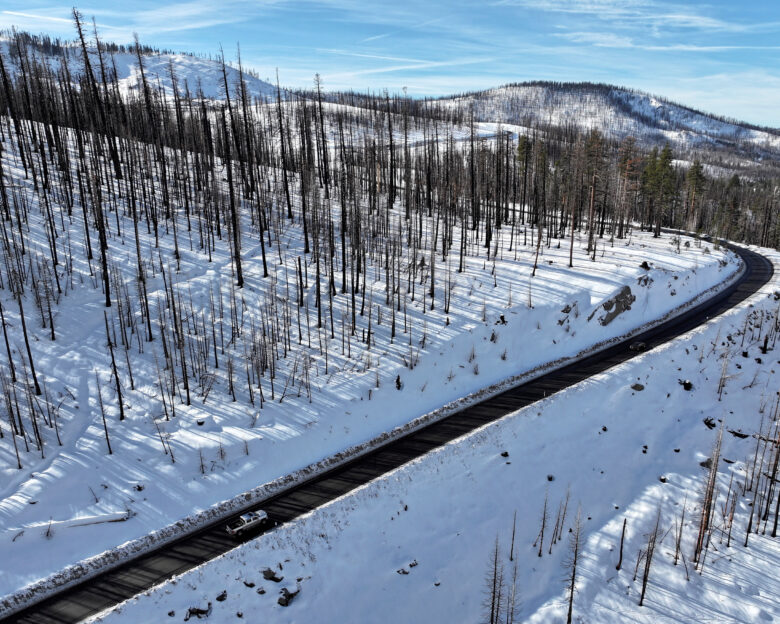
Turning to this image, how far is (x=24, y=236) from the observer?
41.5m

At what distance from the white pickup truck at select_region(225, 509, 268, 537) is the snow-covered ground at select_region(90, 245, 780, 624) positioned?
787 millimetres

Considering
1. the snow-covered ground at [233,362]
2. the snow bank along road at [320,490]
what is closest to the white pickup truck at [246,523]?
the snow bank along road at [320,490]

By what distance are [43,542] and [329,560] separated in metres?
13.0

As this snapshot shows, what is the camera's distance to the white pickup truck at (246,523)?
20.1m

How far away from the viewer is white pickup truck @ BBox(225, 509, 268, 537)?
2011 centimetres

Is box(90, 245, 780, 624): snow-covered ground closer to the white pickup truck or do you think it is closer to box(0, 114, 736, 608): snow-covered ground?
the white pickup truck

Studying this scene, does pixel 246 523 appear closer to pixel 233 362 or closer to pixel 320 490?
pixel 320 490

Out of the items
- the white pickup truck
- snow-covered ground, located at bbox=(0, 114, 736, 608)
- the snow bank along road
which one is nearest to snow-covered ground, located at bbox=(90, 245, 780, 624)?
the white pickup truck

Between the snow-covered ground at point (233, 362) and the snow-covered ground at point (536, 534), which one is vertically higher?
the snow-covered ground at point (233, 362)

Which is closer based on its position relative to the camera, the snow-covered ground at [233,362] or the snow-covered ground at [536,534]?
the snow-covered ground at [536,534]

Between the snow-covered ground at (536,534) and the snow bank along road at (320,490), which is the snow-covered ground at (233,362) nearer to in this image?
the snow bank along road at (320,490)

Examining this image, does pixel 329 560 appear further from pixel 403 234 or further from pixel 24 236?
pixel 403 234

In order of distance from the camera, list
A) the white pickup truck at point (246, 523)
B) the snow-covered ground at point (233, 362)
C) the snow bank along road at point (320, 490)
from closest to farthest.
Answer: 1. the snow bank along road at point (320, 490)
2. the white pickup truck at point (246, 523)
3. the snow-covered ground at point (233, 362)

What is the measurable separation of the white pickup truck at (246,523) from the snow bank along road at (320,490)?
1.72ft
